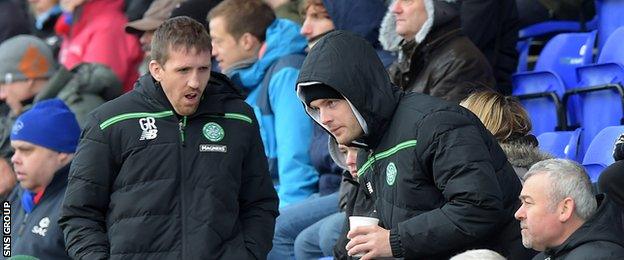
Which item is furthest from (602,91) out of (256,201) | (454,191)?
(454,191)

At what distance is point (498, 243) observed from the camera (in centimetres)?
564

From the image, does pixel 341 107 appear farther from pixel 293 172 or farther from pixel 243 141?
pixel 293 172

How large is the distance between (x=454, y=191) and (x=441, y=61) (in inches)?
96.2

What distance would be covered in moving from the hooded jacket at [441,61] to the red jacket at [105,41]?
3865 millimetres

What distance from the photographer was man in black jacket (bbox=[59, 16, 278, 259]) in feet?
19.4

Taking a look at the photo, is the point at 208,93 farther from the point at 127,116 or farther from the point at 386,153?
the point at 386,153

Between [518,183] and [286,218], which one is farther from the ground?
[518,183]

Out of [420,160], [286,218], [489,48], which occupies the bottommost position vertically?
[286,218]

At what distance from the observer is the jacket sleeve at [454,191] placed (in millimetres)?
5359

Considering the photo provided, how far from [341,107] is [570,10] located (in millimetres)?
4276

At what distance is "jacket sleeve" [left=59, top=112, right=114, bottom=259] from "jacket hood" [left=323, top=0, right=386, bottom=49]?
284cm

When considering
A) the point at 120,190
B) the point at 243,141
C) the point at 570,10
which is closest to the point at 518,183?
the point at 243,141

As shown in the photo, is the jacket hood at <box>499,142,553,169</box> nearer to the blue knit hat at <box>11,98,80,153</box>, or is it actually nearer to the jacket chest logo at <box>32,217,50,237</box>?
the jacket chest logo at <box>32,217,50,237</box>

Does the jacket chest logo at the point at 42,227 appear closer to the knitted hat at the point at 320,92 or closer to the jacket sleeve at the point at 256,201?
the jacket sleeve at the point at 256,201
